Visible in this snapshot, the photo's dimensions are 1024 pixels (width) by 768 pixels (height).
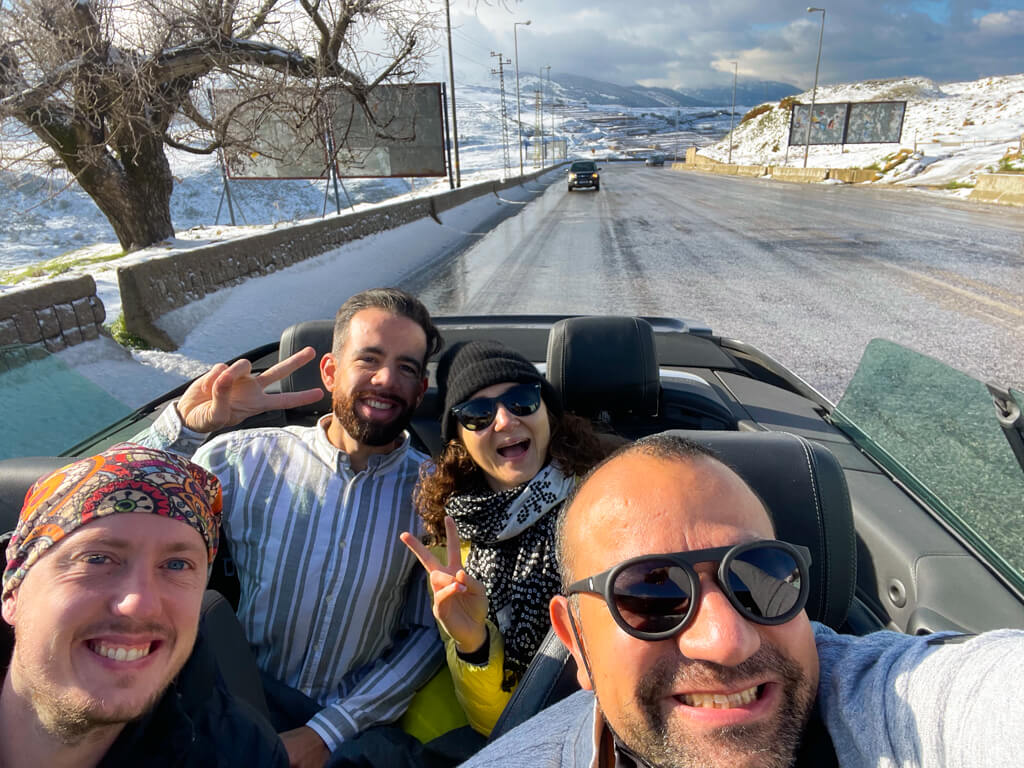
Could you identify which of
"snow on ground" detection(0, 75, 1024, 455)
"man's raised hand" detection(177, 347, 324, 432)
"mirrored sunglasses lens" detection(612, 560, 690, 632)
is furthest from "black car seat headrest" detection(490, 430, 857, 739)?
"snow on ground" detection(0, 75, 1024, 455)

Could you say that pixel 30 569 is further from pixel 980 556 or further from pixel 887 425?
pixel 887 425

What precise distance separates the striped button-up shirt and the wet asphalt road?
13.8 ft

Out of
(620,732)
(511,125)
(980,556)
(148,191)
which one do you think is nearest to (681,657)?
(620,732)

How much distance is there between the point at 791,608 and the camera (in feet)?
3.69

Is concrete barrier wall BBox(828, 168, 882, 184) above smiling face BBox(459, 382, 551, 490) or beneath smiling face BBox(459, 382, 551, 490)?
beneath

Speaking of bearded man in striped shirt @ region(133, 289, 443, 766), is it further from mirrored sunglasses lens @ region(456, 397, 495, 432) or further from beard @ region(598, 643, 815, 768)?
beard @ region(598, 643, 815, 768)

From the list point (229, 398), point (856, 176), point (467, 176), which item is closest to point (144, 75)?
point (229, 398)

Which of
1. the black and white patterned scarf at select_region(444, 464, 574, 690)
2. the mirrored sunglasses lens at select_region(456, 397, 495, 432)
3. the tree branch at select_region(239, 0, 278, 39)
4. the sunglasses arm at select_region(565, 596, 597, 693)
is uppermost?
the tree branch at select_region(239, 0, 278, 39)

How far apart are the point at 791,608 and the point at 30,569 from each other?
1.53 m

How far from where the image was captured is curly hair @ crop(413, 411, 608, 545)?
2.21 meters

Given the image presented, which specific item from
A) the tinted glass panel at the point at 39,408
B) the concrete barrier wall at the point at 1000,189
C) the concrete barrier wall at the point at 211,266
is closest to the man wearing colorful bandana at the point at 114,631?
the tinted glass panel at the point at 39,408

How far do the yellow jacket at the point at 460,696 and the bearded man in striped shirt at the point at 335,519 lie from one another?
0.08m

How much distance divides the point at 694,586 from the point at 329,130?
11842 mm

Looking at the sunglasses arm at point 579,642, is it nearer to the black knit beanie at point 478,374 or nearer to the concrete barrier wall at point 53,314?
the black knit beanie at point 478,374
